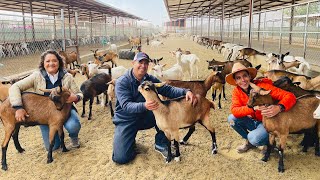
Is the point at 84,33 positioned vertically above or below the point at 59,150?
above

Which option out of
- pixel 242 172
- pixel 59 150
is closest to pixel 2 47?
pixel 59 150

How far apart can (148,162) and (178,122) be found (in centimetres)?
69

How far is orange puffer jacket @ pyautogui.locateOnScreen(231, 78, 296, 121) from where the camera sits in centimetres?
324

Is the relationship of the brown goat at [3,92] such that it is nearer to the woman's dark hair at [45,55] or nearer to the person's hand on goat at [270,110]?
the woman's dark hair at [45,55]

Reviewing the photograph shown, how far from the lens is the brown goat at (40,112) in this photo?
3492mm

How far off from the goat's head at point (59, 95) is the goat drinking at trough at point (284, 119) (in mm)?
2382

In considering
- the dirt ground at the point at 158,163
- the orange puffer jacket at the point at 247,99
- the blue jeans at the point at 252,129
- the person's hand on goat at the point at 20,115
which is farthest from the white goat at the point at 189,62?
the person's hand on goat at the point at 20,115

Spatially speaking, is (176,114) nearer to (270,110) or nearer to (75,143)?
(270,110)

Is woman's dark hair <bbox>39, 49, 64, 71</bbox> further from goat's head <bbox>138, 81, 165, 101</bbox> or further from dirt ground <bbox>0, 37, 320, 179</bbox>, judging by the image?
goat's head <bbox>138, 81, 165, 101</bbox>

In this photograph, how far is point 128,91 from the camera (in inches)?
140

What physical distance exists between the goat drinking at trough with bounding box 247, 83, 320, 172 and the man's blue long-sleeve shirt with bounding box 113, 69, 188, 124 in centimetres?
105

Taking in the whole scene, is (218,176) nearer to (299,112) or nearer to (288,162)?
(288,162)

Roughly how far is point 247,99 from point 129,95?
155 cm

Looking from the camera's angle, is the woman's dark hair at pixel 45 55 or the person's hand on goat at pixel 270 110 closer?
the person's hand on goat at pixel 270 110
